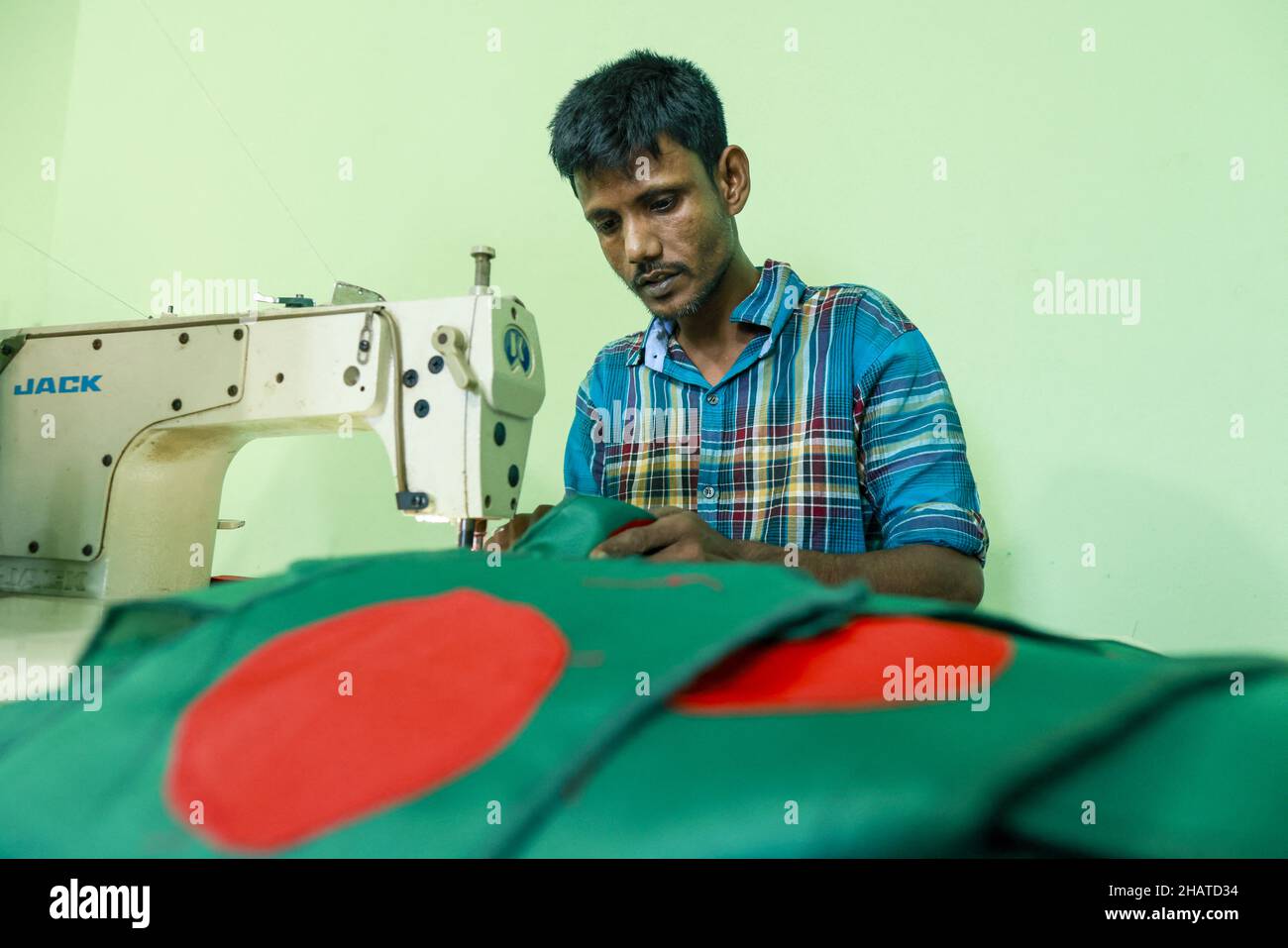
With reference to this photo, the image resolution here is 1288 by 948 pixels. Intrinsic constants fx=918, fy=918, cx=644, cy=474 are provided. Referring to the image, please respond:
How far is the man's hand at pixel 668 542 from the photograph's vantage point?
0.89 m

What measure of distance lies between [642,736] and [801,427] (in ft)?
3.98

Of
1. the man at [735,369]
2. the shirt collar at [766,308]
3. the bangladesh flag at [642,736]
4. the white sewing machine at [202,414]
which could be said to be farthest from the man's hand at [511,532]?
the bangladesh flag at [642,736]

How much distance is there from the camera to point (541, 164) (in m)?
2.16

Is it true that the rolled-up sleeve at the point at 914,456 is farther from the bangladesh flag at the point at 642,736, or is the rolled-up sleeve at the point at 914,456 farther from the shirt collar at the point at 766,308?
the bangladesh flag at the point at 642,736

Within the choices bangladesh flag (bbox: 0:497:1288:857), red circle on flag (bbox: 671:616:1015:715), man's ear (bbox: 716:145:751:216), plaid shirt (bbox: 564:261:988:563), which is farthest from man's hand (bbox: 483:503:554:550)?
red circle on flag (bbox: 671:616:1015:715)

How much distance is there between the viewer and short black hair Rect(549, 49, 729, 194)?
4.88ft

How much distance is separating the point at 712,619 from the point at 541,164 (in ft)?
6.12

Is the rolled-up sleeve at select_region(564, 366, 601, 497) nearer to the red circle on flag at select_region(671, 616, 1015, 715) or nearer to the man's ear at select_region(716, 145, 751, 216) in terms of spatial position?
the man's ear at select_region(716, 145, 751, 216)

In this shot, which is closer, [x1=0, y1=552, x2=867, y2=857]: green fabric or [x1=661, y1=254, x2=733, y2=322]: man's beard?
[x1=0, y1=552, x2=867, y2=857]: green fabric

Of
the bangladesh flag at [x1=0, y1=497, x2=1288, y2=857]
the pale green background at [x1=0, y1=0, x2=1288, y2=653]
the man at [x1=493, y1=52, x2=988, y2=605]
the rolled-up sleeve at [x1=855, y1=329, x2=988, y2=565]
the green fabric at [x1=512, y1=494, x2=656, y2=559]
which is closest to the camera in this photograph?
the bangladesh flag at [x1=0, y1=497, x2=1288, y2=857]

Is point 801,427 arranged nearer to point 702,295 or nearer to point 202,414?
point 702,295

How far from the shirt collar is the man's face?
0.08m

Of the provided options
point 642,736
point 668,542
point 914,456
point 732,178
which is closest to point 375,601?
point 642,736

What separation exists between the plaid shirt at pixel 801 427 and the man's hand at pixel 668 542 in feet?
1.75
